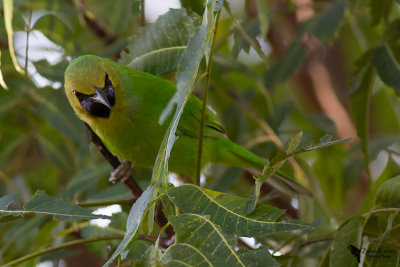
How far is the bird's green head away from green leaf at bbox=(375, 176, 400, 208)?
3.69 ft

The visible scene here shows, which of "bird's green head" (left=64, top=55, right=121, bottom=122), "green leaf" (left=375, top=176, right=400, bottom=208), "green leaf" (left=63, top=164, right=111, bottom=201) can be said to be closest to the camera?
"green leaf" (left=375, top=176, right=400, bottom=208)

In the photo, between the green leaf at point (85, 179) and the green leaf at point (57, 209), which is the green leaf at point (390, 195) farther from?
the green leaf at point (85, 179)

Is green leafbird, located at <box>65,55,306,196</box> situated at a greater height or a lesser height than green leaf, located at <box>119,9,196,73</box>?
lesser

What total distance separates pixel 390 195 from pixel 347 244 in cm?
19

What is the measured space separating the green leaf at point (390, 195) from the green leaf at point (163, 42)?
29.3 inches

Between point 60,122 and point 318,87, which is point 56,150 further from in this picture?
point 318,87

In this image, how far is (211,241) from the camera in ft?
3.63

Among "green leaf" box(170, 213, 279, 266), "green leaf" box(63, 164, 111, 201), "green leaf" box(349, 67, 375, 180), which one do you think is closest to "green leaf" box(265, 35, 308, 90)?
"green leaf" box(349, 67, 375, 180)

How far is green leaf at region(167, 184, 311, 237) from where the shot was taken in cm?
118

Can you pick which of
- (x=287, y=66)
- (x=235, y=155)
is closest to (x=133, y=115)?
(x=235, y=155)

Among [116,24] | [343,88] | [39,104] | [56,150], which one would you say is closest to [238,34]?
[116,24]

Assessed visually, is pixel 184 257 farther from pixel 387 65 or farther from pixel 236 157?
pixel 236 157

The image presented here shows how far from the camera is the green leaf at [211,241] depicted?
1.08 m

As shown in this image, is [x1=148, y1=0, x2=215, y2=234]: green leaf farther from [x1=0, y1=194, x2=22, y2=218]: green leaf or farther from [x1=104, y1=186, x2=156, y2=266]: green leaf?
[x1=0, y1=194, x2=22, y2=218]: green leaf
